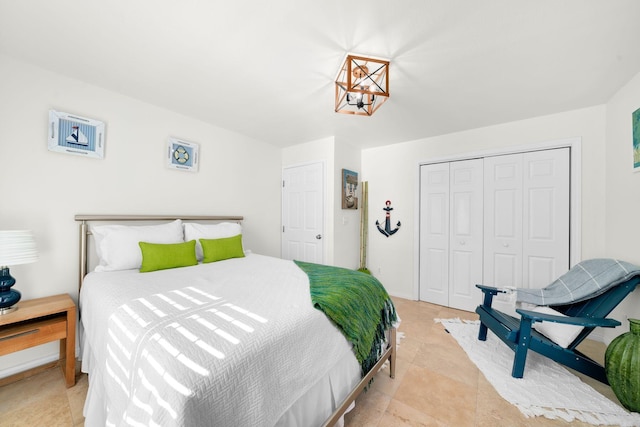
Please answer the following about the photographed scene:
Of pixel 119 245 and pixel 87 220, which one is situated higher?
pixel 87 220

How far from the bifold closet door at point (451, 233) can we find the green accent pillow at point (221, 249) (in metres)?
2.65

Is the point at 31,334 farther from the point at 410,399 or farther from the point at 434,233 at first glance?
the point at 434,233

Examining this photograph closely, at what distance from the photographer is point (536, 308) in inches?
86.6

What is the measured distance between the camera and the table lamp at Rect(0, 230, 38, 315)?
1574 mm

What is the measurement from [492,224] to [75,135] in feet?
15.1

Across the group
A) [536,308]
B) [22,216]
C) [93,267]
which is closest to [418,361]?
[536,308]

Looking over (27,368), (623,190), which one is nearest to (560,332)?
(623,190)

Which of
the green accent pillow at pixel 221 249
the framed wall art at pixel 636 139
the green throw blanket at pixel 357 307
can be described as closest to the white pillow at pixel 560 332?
the green throw blanket at pixel 357 307

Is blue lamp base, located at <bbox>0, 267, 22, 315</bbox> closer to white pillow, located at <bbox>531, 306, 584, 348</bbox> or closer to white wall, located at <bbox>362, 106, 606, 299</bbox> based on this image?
white wall, located at <bbox>362, 106, 606, 299</bbox>

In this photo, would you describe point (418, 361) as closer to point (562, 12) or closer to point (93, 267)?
point (562, 12)

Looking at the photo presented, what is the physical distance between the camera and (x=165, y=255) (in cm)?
215

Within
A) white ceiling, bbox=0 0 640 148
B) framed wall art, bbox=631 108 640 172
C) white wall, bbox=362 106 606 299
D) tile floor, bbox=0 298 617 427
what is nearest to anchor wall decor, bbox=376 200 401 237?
white wall, bbox=362 106 606 299

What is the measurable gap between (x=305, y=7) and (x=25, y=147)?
2450mm

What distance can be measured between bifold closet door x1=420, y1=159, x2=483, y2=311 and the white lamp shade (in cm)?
408
